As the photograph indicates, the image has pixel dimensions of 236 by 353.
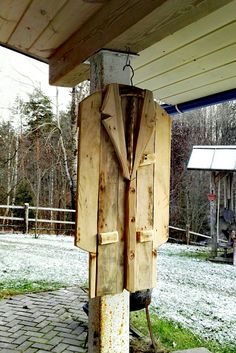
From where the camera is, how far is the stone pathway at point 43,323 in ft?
8.84

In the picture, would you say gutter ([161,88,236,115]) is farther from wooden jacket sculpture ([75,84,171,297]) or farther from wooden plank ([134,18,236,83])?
wooden jacket sculpture ([75,84,171,297])

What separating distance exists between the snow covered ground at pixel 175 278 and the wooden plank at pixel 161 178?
6.29ft

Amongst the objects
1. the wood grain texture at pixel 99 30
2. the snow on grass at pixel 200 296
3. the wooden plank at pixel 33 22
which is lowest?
the snow on grass at pixel 200 296

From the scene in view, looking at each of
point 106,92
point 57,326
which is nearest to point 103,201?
point 106,92

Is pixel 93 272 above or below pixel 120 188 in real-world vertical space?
below

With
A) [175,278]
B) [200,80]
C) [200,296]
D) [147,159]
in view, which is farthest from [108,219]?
[175,278]

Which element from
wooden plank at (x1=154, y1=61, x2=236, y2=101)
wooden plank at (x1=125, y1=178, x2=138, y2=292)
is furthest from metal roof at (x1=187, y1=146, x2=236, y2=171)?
wooden plank at (x1=125, y1=178, x2=138, y2=292)

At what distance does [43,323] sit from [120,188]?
Result: 212 cm

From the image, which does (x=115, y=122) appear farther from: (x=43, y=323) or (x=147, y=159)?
(x=43, y=323)

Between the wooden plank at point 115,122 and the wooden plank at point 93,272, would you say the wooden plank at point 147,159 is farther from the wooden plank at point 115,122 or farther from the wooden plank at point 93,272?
the wooden plank at point 93,272

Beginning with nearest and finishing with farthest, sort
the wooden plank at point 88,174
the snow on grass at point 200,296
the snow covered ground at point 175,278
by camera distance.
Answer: the wooden plank at point 88,174 < the snow on grass at point 200,296 < the snow covered ground at point 175,278

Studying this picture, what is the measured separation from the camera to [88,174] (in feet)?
4.95

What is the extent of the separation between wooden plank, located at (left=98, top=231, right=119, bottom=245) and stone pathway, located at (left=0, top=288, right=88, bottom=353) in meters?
1.52

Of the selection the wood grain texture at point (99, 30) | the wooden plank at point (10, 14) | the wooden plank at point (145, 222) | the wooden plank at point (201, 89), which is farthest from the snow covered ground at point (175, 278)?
the wooden plank at point (10, 14)
